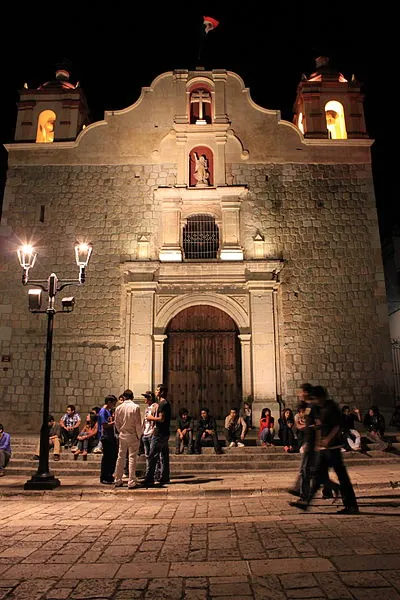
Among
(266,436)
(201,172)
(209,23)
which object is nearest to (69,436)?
(266,436)

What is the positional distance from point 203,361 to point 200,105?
28.8 feet

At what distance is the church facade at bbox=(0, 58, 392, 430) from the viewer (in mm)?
13398

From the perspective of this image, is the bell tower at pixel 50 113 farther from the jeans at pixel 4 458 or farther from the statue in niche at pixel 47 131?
the jeans at pixel 4 458

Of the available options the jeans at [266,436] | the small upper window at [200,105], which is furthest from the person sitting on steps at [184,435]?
the small upper window at [200,105]

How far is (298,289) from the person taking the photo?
1398 cm

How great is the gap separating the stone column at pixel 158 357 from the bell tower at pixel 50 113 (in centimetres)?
749

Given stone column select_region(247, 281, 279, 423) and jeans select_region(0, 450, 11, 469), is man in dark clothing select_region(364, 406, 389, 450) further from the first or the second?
jeans select_region(0, 450, 11, 469)

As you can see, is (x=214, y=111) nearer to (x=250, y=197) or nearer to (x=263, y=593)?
(x=250, y=197)

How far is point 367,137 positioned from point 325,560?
1460 centimetres

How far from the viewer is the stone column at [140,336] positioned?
43.2 feet

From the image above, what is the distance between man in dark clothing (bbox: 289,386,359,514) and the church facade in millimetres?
7305

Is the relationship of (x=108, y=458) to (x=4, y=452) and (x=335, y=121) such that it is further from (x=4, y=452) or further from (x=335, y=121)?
(x=335, y=121)

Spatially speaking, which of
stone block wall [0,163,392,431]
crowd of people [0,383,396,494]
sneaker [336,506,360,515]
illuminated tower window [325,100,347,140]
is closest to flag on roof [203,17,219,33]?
illuminated tower window [325,100,347,140]

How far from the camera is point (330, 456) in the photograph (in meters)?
5.41
